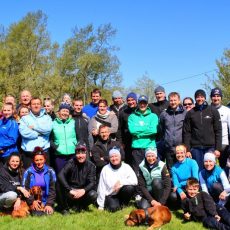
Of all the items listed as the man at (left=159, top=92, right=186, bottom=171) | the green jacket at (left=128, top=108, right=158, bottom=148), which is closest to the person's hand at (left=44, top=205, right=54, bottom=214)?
the green jacket at (left=128, top=108, right=158, bottom=148)

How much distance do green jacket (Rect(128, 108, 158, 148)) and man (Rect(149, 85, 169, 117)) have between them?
528 mm

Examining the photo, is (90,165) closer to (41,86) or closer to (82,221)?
(82,221)

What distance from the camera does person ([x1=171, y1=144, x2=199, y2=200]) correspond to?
7465mm

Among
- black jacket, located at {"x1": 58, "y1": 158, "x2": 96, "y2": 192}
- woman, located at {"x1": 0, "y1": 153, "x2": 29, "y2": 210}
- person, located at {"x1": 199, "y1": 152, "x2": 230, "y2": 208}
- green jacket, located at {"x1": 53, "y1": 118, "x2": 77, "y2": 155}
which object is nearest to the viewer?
person, located at {"x1": 199, "y1": 152, "x2": 230, "y2": 208}

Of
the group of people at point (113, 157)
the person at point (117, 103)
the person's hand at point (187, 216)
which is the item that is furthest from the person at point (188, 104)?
the person's hand at point (187, 216)

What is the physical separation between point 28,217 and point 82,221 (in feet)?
3.41

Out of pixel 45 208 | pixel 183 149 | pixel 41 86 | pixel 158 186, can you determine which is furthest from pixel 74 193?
pixel 41 86

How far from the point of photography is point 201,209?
6.61 m

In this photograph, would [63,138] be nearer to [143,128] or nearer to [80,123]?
[80,123]

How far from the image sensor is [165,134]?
825cm

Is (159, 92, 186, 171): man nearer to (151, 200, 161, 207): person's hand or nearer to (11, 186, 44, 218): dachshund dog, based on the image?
(151, 200, 161, 207): person's hand

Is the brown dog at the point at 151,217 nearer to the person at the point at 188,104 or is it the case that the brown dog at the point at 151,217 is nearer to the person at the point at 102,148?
the person at the point at 102,148

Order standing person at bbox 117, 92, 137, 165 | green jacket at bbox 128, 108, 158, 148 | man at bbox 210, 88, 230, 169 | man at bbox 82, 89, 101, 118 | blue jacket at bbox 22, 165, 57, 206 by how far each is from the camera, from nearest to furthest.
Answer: blue jacket at bbox 22, 165, 57, 206 → man at bbox 210, 88, 230, 169 → green jacket at bbox 128, 108, 158, 148 → standing person at bbox 117, 92, 137, 165 → man at bbox 82, 89, 101, 118

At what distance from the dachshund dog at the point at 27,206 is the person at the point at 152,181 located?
1.90m
